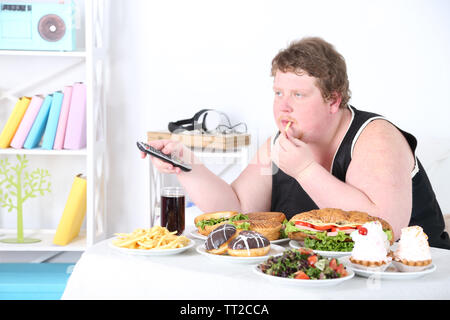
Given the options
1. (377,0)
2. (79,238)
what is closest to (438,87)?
(377,0)

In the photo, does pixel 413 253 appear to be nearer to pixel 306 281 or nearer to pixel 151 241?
pixel 306 281

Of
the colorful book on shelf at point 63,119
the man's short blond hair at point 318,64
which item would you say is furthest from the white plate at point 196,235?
the colorful book on shelf at point 63,119

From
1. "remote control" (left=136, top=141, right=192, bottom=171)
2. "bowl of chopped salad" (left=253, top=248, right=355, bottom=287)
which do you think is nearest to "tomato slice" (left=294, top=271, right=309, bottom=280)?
"bowl of chopped salad" (left=253, top=248, right=355, bottom=287)

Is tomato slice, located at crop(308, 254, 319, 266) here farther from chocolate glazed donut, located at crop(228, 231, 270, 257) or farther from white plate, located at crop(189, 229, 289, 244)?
white plate, located at crop(189, 229, 289, 244)

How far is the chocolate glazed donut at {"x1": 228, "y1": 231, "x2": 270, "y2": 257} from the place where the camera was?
107 centimetres

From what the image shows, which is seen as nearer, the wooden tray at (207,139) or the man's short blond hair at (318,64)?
the man's short blond hair at (318,64)

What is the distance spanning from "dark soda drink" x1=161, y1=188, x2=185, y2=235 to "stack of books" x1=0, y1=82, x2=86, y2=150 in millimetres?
1329

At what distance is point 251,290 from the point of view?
3.15 ft

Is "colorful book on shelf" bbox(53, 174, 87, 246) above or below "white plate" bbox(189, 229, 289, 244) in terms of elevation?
below

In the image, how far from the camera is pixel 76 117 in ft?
8.37

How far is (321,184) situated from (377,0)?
1603mm

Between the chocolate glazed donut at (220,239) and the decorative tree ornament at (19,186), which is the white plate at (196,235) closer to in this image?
the chocolate glazed donut at (220,239)

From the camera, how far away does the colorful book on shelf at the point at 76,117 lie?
101 inches
